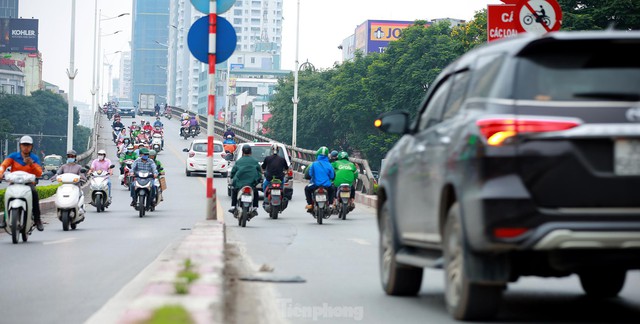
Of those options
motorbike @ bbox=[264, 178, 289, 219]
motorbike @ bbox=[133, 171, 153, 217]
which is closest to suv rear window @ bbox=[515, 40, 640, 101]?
motorbike @ bbox=[264, 178, 289, 219]

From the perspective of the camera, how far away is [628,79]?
7008mm

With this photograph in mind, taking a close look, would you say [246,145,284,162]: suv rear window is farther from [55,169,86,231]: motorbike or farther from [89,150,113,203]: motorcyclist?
[55,169,86,231]: motorbike

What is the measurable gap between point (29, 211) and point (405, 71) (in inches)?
2555

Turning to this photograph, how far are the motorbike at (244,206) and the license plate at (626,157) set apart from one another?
1707 centimetres

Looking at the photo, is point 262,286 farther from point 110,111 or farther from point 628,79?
point 110,111

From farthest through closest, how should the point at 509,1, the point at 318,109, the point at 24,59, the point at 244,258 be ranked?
1. the point at 24,59
2. the point at 318,109
3. the point at 509,1
4. the point at 244,258

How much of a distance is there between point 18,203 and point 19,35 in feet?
590

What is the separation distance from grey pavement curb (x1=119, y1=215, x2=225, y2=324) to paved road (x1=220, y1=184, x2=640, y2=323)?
0.48m

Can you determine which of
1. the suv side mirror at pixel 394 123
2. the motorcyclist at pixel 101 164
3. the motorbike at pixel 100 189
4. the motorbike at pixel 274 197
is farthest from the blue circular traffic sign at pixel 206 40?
the motorcyclist at pixel 101 164

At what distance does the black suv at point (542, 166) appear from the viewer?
264 inches

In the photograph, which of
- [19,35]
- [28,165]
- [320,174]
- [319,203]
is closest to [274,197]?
[320,174]

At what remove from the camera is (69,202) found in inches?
907

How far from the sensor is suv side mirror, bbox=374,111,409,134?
9242 mm

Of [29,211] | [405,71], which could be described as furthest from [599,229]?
[405,71]
